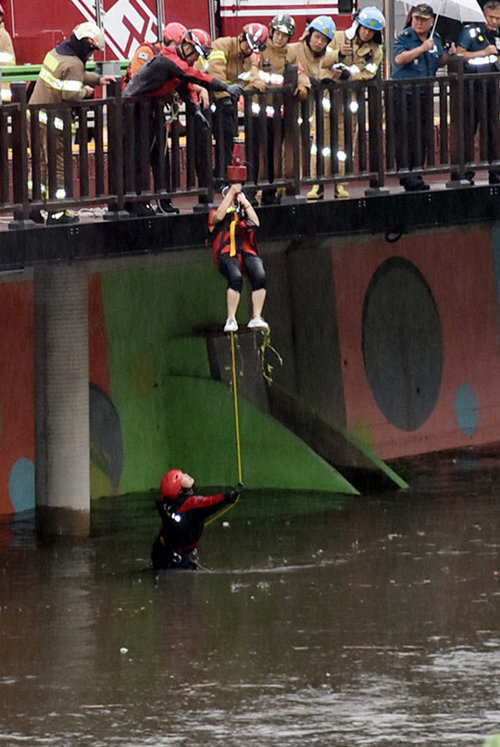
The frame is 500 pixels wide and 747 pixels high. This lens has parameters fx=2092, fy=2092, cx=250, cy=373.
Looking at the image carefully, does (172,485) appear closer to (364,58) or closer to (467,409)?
(364,58)

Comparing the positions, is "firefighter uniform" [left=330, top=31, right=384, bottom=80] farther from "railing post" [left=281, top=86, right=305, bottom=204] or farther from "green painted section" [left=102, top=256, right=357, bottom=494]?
"green painted section" [left=102, top=256, right=357, bottom=494]

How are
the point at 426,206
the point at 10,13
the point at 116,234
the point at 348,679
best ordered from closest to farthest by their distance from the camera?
the point at 348,679
the point at 116,234
the point at 426,206
the point at 10,13

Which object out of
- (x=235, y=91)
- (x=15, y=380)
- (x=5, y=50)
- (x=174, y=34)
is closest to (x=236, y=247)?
(x=235, y=91)

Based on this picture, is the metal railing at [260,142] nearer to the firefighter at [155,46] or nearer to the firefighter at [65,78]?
the firefighter at [65,78]

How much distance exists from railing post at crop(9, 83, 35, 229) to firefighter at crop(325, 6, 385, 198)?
3.86 meters

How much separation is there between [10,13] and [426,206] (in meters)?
5.44

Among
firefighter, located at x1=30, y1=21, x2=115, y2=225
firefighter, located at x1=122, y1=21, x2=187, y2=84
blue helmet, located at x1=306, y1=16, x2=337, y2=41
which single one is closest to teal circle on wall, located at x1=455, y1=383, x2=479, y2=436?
blue helmet, located at x1=306, y1=16, x2=337, y2=41

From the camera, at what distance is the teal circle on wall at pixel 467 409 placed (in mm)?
25312

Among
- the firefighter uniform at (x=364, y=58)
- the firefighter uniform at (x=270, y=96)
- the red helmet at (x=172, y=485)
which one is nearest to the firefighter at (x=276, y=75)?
the firefighter uniform at (x=270, y=96)

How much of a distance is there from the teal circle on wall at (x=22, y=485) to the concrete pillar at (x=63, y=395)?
40 cm

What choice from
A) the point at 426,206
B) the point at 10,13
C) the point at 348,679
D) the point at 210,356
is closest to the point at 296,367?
the point at 210,356

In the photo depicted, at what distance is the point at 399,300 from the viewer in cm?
2459

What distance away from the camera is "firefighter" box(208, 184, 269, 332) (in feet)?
57.4

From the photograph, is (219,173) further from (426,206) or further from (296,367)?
(296,367)
